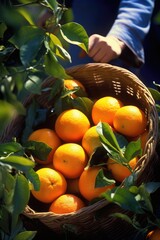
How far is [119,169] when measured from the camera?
0.83 metres

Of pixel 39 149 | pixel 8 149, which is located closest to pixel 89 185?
pixel 39 149

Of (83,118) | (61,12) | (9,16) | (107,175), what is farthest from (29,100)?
(9,16)

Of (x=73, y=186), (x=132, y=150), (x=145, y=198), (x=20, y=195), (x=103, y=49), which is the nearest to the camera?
(x=20, y=195)

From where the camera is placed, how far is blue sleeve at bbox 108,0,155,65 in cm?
122

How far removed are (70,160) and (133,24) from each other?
0.54m

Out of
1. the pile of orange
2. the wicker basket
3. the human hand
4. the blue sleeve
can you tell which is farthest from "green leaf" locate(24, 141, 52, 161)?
the blue sleeve

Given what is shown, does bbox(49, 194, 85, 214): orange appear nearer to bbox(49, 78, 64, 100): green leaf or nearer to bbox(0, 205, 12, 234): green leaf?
bbox(0, 205, 12, 234): green leaf

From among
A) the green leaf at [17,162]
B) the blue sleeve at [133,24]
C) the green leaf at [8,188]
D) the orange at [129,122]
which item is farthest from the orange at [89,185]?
the blue sleeve at [133,24]

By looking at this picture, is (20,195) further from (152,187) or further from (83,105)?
(83,105)

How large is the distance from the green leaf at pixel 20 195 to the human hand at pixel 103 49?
625 mm

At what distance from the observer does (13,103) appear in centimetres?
23

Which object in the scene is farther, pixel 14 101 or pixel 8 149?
pixel 8 149

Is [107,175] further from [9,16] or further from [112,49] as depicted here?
[9,16]

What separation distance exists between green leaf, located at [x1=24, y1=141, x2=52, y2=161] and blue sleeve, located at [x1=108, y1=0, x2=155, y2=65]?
0.47 meters
